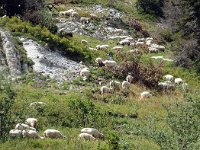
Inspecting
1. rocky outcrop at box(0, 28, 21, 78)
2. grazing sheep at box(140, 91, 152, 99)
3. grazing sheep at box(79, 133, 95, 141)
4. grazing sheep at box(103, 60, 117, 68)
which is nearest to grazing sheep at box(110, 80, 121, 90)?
grazing sheep at box(140, 91, 152, 99)

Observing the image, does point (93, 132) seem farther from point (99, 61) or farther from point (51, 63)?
point (99, 61)

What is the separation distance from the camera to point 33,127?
643 inches

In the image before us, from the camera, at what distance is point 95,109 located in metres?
19.1

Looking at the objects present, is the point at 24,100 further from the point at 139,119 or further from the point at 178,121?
the point at 178,121

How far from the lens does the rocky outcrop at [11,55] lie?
23.0 m

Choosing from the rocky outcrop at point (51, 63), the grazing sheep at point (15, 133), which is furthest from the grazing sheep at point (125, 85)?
the grazing sheep at point (15, 133)

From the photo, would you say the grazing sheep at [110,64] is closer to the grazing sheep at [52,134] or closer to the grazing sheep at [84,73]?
the grazing sheep at [84,73]

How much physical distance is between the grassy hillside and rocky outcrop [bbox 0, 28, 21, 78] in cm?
61

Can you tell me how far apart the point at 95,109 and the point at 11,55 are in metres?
6.86

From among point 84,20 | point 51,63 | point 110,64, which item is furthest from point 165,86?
point 84,20

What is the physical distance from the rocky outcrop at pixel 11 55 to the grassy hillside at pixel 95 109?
1.99 ft

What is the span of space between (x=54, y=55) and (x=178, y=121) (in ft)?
47.2

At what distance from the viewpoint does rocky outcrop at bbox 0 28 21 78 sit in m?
23.0

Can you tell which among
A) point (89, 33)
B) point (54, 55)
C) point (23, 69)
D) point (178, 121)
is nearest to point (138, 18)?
point (89, 33)
